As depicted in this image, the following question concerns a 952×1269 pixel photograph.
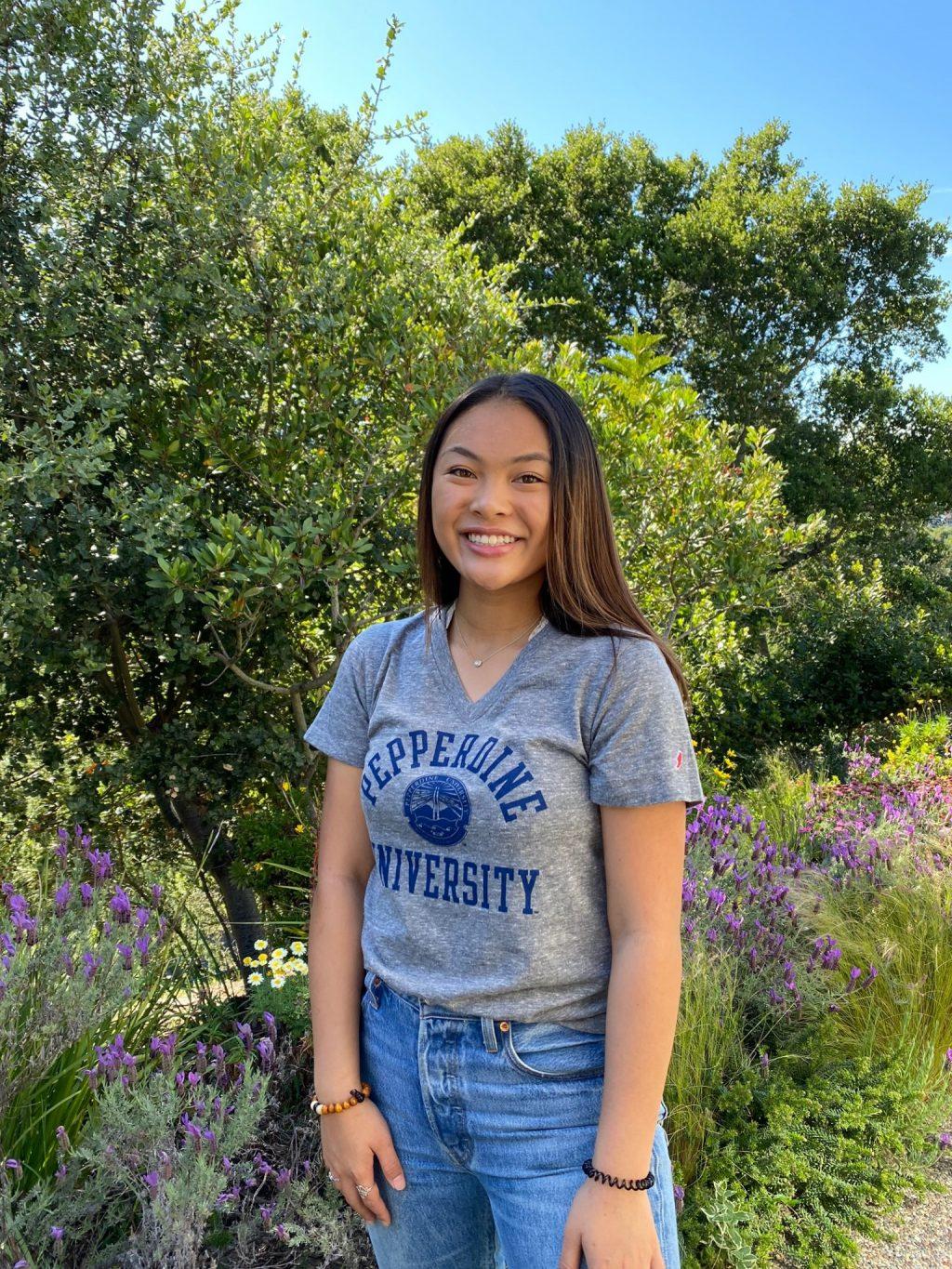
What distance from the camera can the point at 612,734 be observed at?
1310mm

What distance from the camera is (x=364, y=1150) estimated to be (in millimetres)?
1464

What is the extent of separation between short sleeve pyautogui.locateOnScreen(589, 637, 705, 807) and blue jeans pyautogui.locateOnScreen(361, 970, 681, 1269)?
1.27ft

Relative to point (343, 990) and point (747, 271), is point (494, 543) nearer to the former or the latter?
point (343, 990)

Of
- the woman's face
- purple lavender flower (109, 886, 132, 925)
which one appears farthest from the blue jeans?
purple lavender flower (109, 886, 132, 925)

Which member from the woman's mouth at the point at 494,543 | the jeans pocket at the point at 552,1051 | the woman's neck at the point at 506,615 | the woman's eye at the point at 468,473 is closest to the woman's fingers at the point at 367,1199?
the jeans pocket at the point at 552,1051

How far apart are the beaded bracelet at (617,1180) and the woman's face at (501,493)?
86 centimetres

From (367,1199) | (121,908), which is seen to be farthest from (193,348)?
(367,1199)

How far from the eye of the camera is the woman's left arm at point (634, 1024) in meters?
1.24

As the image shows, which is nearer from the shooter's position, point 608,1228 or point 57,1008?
point 608,1228

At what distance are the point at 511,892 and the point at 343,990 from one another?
1.39 feet

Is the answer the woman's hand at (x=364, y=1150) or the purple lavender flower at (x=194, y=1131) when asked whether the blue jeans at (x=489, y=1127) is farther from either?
the purple lavender flower at (x=194, y=1131)

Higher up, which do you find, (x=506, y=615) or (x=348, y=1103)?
(x=506, y=615)

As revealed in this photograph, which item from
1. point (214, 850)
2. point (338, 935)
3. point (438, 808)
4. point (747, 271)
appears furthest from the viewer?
point (747, 271)

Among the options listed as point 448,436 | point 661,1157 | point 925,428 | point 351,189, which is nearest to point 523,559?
point 448,436
